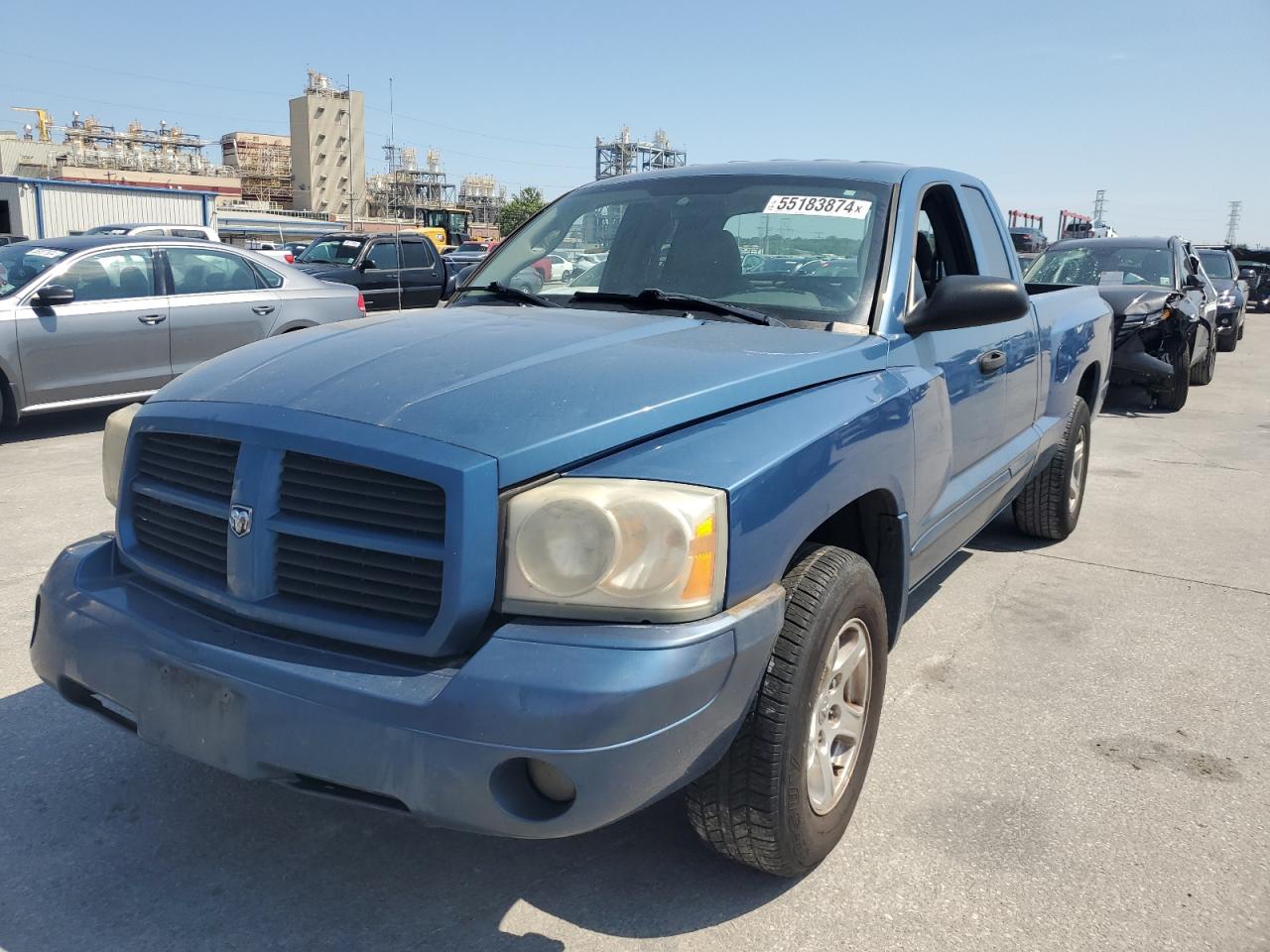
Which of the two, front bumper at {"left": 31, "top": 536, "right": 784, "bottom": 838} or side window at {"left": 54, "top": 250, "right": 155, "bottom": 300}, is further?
side window at {"left": 54, "top": 250, "right": 155, "bottom": 300}

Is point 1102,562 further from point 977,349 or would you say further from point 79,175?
point 79,175

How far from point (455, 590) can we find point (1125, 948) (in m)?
1.72

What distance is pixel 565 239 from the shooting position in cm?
382

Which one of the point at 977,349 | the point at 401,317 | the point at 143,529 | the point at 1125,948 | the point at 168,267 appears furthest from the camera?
the point at 168,267

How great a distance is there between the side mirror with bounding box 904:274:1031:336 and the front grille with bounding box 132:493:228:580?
6.68ft

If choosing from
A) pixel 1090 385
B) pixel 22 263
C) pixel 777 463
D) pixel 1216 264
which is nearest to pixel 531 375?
pixel 777 463

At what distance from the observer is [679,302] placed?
10.4 feet

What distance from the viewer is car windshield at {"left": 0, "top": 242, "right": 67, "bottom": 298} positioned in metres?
7.91

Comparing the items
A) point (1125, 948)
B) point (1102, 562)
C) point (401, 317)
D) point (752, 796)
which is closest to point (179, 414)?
point (401, 317)

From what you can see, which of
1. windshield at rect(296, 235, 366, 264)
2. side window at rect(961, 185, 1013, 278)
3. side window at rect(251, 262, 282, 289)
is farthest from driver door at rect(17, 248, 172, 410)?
windshield at rect(296, 235, 366, 264)

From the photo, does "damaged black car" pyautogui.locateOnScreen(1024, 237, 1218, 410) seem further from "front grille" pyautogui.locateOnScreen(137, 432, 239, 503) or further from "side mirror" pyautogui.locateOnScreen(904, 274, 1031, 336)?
"front grille" pyautogui.locateOnScreen(137, 432, 239, 503)

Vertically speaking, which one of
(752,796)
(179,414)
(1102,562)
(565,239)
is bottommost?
(1102,562)

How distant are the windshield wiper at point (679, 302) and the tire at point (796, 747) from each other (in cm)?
82

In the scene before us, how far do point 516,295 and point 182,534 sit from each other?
4.84 ft
